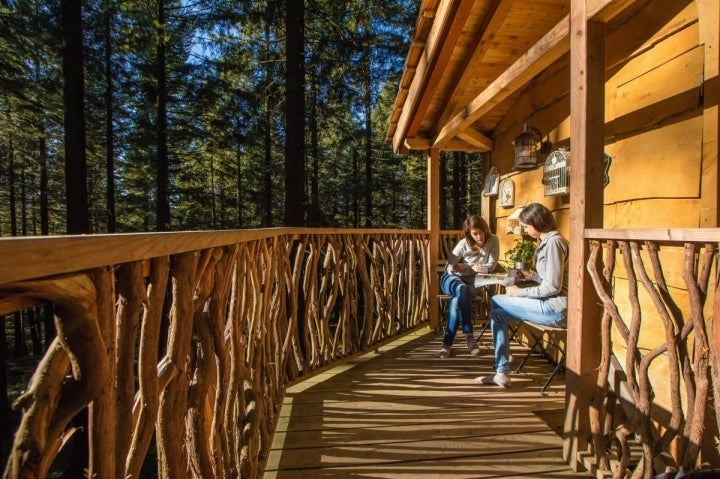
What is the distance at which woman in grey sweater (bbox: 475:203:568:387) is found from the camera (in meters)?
2.78

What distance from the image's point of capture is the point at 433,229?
5312mm

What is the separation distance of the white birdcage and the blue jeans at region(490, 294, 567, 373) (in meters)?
1.14

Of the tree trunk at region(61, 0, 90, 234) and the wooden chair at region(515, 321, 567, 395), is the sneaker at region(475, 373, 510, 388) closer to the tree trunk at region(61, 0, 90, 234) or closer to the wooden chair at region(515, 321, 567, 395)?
the wooden chair at region(515, 321, 567, 395)

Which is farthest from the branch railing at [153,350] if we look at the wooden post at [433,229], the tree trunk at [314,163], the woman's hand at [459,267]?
the tree trunk at [314,163]

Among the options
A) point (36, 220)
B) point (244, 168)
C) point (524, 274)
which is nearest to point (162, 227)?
point (244, 168)

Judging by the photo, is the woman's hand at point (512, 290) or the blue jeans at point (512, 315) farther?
the woman's hand at point (512, 290)

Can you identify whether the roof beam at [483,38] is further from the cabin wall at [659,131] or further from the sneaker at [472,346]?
the sneaker at [472,346]

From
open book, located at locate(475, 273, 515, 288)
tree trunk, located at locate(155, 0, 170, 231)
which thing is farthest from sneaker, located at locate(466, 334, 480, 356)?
tree trunk, located at locate(155, 0, 170, 231)

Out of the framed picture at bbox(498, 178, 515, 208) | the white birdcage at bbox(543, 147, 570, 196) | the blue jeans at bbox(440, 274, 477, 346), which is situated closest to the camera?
the white birdcage at bbox(543, 147, 570, 196)

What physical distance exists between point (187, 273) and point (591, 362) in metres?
1.95

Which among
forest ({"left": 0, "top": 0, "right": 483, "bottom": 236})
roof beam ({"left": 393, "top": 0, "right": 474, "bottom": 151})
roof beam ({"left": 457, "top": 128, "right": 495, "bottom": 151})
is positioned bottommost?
roof beam ({"left": 457, "top": 128, "right": 495, "bottom": 151})

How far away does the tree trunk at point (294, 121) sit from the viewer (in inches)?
273

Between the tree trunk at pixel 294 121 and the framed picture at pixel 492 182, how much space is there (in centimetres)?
309

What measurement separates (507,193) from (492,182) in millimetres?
527
